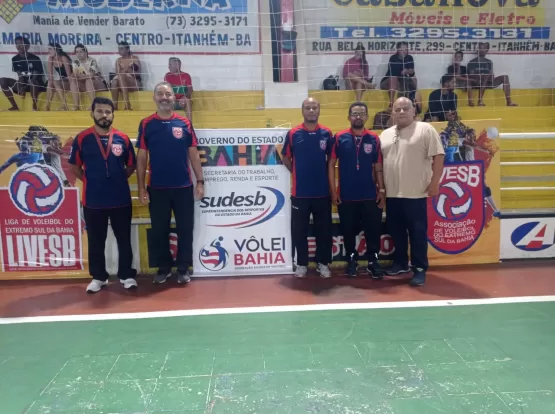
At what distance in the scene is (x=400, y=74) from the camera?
7.06 m

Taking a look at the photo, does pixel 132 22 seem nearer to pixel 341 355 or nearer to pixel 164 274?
pixel 164 274

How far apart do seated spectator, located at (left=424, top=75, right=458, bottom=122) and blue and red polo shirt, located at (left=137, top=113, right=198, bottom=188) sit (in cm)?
433

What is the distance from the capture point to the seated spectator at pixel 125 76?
6.65 m

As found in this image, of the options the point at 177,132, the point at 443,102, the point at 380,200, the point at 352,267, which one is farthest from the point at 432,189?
the point at 443,102

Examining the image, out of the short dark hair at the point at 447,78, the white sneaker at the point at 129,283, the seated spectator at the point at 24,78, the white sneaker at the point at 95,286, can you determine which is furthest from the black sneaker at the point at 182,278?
the short dark hair at the point at 447,78

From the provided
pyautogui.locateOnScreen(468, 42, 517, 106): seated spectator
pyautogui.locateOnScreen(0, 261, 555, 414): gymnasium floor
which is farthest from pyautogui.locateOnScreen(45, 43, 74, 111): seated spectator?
pyautogui.locateOnScreen(468, 42, 517, 106): seated spectator

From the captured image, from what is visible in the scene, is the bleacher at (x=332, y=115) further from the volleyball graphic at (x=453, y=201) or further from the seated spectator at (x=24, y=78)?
the volleyball graphic at (x=453, y=201)

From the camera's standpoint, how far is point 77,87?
6.53m

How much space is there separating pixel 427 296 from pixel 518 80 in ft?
18.9

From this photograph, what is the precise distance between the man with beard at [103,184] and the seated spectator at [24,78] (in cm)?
361

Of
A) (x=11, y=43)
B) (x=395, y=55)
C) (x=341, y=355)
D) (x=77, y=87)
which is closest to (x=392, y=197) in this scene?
(x=341, y=355)

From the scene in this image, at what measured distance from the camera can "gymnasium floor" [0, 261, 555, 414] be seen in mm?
2152

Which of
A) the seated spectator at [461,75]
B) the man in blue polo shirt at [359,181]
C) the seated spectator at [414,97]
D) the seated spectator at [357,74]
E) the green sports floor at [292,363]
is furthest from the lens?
the seated spectator at [461,75]

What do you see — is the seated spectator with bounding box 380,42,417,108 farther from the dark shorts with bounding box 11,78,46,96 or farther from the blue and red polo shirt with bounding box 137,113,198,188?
the dark shorts with bounding box 11,78,46,96
